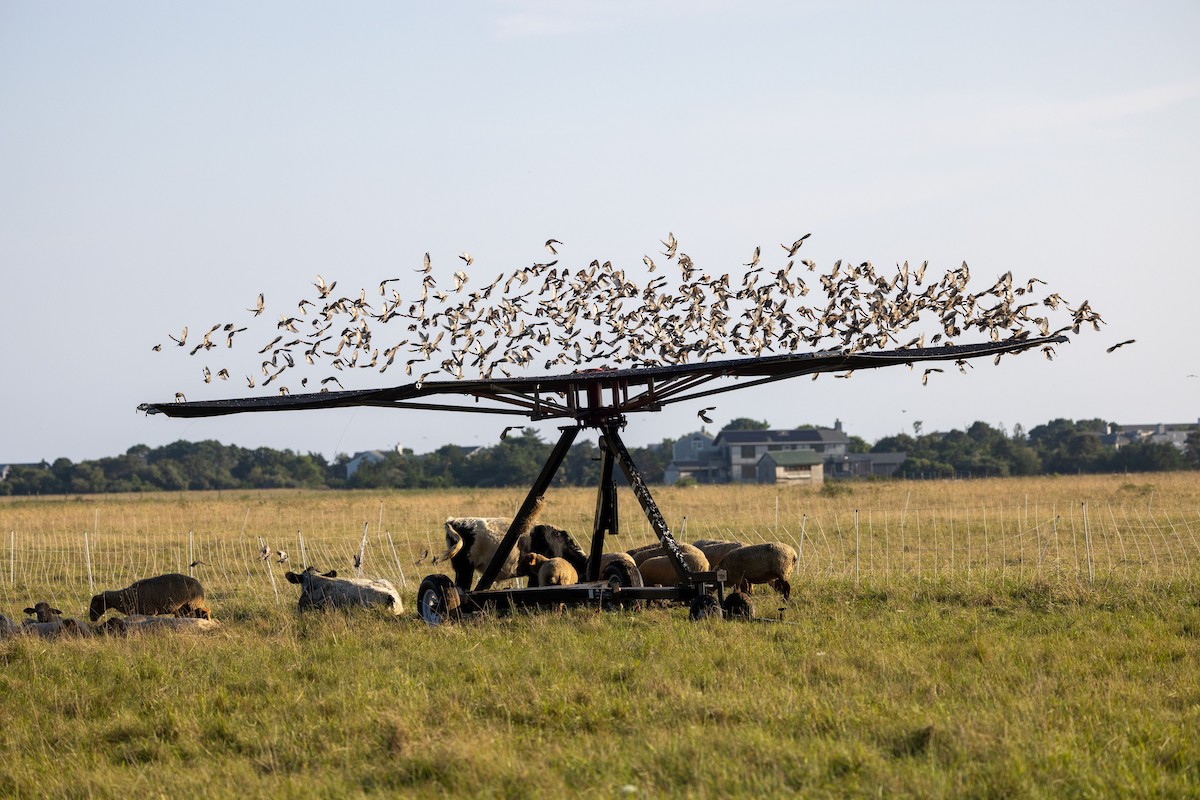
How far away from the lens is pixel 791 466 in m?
102

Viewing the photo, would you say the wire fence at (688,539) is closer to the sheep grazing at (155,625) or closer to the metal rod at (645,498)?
the sheep grazing at (155,625)

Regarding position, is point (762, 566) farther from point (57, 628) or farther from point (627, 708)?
point (57, 628)

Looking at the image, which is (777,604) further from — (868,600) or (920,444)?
(920,444)

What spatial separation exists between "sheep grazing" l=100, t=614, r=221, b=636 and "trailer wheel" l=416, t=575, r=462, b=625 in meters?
2.51

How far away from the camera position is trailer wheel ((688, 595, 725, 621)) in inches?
551

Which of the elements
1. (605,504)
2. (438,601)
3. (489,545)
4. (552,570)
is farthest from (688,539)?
(438,601)

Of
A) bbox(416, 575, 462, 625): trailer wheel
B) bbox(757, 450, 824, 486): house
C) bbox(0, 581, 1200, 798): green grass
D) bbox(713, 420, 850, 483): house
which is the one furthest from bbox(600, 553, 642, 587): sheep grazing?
bbox(713, 420, 850, 483): house

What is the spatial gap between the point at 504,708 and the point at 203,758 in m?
2.32

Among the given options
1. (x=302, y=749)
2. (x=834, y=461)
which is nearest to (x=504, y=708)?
(x=302, y=749)

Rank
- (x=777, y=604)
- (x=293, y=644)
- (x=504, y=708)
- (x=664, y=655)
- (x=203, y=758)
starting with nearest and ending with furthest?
(x=203, y=758)
(x=504, y=708)
(x=664, y=655)
(x=293, y=644)
(x=777, y=604)

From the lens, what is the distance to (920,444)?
114 meters

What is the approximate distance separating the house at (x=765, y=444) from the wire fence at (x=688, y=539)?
75.3 metres

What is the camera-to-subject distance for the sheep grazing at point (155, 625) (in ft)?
47.3

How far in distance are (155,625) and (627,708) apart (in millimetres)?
7285
